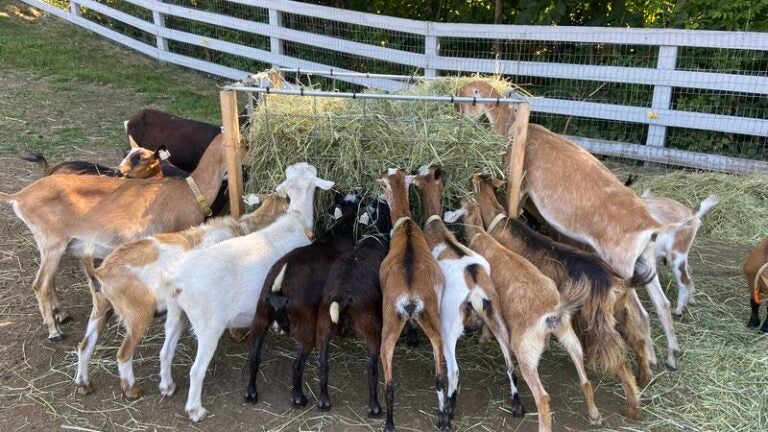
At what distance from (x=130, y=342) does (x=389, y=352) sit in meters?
1.69

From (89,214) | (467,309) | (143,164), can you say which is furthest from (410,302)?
(143,164)

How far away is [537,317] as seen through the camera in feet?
12.5

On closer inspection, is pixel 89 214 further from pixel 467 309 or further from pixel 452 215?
pixel 467 309

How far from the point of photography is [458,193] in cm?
516

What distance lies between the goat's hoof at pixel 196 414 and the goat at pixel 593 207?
3050 millimetres

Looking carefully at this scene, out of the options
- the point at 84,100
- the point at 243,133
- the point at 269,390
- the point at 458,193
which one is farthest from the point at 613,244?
the point at 84,100

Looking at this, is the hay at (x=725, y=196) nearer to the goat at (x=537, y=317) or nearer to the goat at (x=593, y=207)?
the goat at (x=593, y=207)

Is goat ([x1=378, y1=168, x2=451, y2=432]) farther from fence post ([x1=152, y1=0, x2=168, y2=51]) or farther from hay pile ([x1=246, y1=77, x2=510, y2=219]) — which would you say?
fence post ([x1=152, y1=0, x2=168, y2=51])

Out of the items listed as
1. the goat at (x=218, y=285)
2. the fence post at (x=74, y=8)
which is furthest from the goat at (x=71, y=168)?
the fence post at (x=74, y=8)

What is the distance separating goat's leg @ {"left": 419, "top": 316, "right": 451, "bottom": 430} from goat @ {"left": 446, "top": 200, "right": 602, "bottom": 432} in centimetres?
48

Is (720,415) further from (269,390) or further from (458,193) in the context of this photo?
(269,390)

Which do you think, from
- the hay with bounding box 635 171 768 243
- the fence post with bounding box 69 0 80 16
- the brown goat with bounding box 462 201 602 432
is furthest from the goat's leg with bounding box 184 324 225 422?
the fence post with bounding box 69 0 80 16

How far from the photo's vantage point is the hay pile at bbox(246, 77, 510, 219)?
5094 mm

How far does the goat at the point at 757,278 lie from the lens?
15.8 ft
